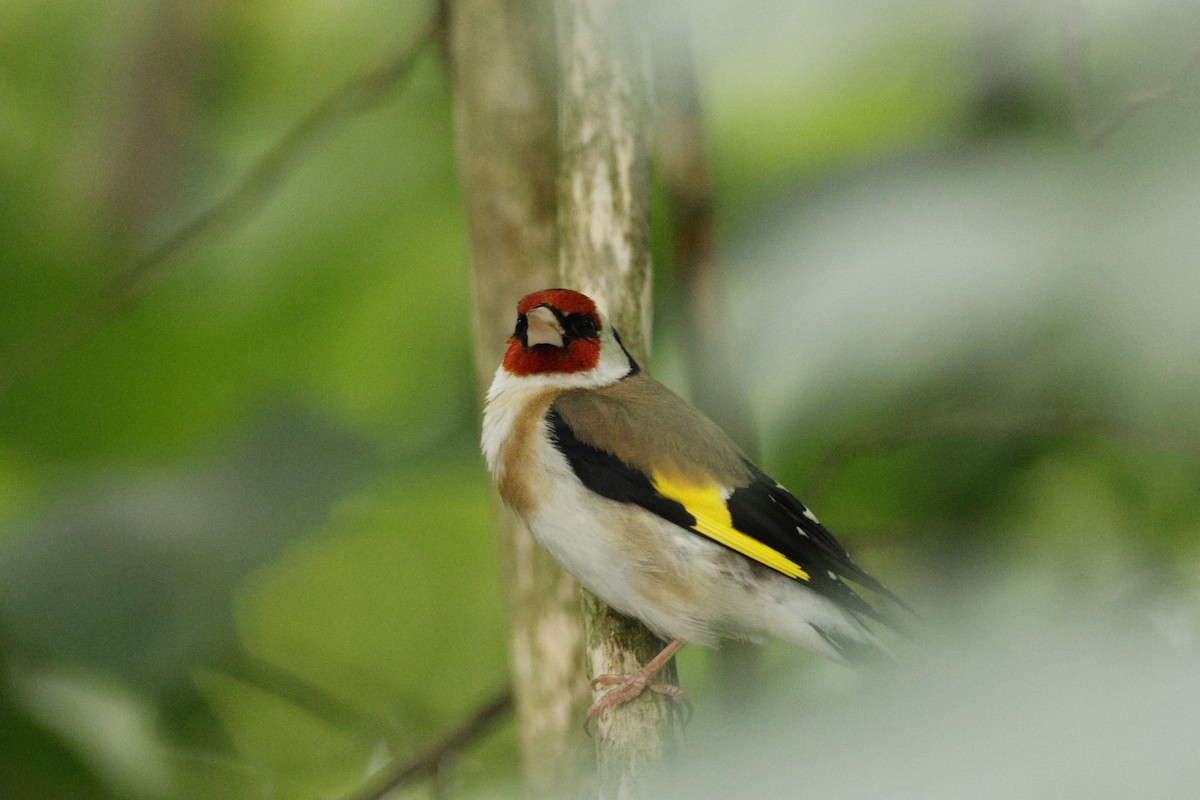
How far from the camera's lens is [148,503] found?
6.71 ft

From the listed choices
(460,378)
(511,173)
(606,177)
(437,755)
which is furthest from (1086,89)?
(437,755)

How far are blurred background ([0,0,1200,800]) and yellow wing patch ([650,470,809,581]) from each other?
129mm

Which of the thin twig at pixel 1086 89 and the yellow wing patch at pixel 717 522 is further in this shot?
the yellow wing patch at pixel 717 522

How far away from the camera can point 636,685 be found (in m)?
1.76

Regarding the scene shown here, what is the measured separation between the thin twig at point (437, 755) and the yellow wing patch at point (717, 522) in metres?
0.76

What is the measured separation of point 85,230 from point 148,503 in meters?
0.57

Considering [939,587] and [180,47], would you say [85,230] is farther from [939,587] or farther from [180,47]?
[939,587]

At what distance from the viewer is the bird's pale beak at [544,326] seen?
76.6 inches

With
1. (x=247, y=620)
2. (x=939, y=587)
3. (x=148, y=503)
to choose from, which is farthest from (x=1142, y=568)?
(x=247, y=620)

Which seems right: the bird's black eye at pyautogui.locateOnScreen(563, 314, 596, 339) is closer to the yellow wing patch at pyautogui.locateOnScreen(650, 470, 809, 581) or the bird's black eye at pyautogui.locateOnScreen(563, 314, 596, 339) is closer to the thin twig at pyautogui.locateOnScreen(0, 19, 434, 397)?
the yellow wing patch at pyautogui.locateOnScreen(650, 470, 809, 581)

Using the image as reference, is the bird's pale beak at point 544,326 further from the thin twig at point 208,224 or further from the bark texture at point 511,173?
the thin twig at point 208,224

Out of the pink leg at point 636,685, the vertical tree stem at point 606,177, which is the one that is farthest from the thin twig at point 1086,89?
the pink leg at point 636,685

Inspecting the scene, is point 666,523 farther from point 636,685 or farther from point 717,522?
point 636,685

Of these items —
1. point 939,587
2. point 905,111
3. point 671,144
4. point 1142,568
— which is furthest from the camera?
point 671,144
